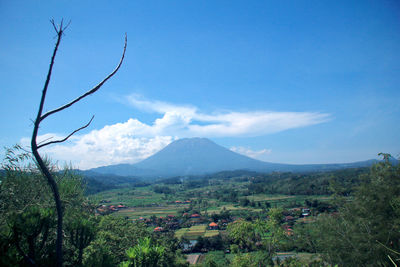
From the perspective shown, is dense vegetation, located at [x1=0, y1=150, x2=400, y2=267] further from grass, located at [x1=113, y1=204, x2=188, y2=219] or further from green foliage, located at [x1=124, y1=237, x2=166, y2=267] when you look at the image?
grass, located at [x1=113, y1=204, x2=188, y2=219]

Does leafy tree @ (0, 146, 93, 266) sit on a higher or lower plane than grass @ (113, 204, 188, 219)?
higher

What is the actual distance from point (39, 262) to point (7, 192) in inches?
155

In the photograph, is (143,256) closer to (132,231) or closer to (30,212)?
(30,212)

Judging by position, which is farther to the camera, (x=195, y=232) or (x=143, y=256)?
(x=195, y=232)

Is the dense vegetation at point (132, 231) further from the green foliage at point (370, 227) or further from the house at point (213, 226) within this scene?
the house at point (213, 226)

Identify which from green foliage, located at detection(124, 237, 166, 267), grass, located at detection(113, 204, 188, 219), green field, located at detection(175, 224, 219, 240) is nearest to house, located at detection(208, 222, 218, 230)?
green field, located at detection(175, 224, 219, 240)

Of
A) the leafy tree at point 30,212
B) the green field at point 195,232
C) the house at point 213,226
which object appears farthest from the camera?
the house at point 213,226

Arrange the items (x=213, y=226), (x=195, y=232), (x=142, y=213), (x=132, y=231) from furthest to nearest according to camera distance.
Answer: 1. (x=142, y=213)
2. (x=213, y=226)
3. (x=195, y=232)
4. (x=132, y=231)

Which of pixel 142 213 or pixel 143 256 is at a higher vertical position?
pixel 143 256

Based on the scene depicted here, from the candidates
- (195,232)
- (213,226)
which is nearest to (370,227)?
(195,232)

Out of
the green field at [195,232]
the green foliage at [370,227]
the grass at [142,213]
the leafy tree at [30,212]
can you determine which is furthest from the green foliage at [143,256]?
the grass at [142,213]

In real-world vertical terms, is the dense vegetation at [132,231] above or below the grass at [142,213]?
above

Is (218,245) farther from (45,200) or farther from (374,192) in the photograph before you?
(45,200)

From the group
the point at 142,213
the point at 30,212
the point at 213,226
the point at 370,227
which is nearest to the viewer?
the point at 30,212
